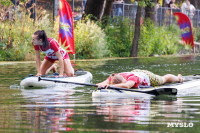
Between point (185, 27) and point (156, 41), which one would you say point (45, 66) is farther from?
point (156, 41)

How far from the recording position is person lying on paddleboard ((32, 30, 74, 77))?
12000 mm

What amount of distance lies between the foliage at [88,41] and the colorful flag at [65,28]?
521 centimetres

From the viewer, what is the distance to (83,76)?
13688 millimetres

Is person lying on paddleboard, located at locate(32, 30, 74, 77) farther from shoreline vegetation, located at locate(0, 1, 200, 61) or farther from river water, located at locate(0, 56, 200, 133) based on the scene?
shoreline vegetation, located at locate(0, 1, 200, 61)

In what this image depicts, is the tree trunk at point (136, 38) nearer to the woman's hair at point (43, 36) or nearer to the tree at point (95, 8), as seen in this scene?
the tree at point (95, 8)

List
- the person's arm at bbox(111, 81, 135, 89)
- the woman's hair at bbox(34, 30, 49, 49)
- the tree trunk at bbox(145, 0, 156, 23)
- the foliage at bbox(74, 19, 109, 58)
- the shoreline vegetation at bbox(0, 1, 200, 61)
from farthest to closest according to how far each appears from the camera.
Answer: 1. the tree trunk at bbox(145, 0, 156, 23)
2. the foliage at bbox(74, 19, 109, 58)
3. the shoreline vegetation at bbox(0, 1, 200, 61)
4. the woman's hair at bbox(34, 30, 49, 49)
5. the person's arm at bbox(111, 81, 135, 89)

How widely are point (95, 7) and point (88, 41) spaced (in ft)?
12.3

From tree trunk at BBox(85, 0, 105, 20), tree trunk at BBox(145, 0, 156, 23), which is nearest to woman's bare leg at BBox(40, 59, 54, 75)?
tree trunk at BBox(85, 0, 105, 20)

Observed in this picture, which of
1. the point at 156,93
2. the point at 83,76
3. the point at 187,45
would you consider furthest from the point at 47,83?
the point at 187,45

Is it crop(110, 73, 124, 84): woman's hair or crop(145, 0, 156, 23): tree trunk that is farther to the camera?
crop(145, 0, 156, 23): tree trunk

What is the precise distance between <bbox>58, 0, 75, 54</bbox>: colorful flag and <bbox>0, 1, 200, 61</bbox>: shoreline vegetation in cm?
360

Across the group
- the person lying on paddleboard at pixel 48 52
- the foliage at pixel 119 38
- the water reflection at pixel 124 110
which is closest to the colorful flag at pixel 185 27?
the foliage at pixel 119 38

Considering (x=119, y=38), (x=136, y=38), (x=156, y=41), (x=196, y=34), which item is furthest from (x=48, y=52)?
(x=196, y=34)

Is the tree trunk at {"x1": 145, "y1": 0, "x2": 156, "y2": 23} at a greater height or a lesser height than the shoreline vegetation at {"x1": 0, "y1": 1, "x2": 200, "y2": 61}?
greater
